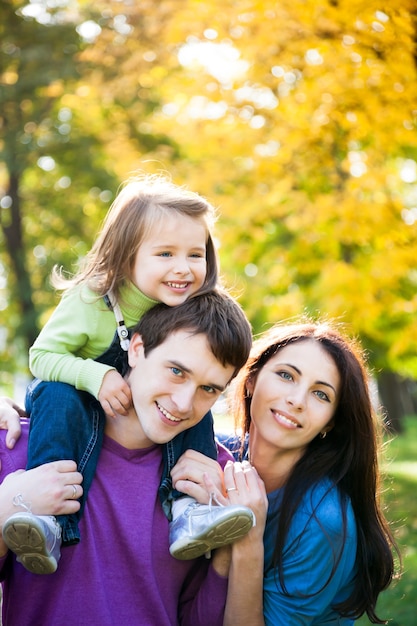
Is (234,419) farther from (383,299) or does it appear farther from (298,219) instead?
(298,219)

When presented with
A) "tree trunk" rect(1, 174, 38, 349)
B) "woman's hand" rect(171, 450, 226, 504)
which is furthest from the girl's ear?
"tree trunk" rect(1, 174, 38, 349)

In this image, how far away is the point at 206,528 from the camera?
112 inches

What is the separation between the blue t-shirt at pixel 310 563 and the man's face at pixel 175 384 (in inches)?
24.7

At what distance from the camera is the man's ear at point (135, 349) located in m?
3.16

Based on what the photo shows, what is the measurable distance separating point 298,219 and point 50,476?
7.44m

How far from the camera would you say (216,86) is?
30.1 feet

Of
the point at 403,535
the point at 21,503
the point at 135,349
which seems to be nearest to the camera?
the point at 21,503

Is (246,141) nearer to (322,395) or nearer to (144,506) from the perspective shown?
(322,395)

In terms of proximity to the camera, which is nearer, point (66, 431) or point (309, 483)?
point (66, 431)

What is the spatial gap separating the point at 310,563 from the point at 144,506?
69 centimetres

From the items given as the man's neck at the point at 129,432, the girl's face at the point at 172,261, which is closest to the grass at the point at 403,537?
the man's neck at the point at 129,432

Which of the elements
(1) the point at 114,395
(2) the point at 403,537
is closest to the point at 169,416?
(1) the point at 114,395

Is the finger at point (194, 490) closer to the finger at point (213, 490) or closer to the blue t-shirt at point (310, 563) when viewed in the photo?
the finger at point (213, 490)

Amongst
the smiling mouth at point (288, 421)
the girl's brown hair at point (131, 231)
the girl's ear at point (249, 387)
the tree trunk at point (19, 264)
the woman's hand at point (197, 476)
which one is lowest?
the tree trunk at point (19, 264)
